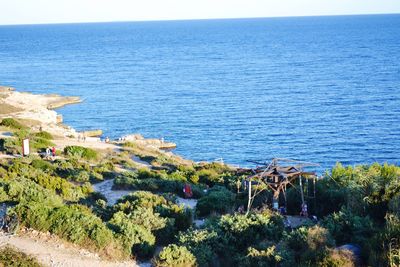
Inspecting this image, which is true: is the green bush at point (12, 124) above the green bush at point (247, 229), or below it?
below

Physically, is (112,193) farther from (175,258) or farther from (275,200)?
(175,258)

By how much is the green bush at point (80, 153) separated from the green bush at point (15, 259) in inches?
876

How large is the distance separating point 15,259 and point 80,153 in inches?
919

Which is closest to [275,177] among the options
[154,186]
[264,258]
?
[264,258]

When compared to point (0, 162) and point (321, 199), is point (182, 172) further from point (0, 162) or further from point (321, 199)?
point (321, 199)

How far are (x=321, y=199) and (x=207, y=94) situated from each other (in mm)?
63821

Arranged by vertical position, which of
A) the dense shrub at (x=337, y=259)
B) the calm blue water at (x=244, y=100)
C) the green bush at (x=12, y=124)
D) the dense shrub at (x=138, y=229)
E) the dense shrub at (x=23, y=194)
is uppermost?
the dense shrub at (x=337, y=259)

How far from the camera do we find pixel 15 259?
12.4 metres

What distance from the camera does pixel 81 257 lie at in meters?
13.4

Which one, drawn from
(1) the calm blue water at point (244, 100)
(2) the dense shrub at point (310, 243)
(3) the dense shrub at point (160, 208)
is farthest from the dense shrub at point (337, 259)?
(1) the calm blue water at point (244, 100)

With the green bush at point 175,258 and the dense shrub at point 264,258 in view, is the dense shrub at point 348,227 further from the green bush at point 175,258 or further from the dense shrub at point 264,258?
Answer: the green bush at point 175,258

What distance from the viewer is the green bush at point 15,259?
40.0ft

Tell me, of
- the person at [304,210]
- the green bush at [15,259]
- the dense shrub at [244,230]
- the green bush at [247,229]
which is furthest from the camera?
the person at [304,210]

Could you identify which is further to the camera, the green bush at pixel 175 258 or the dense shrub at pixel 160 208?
the dense shrub at pixel 160 208
